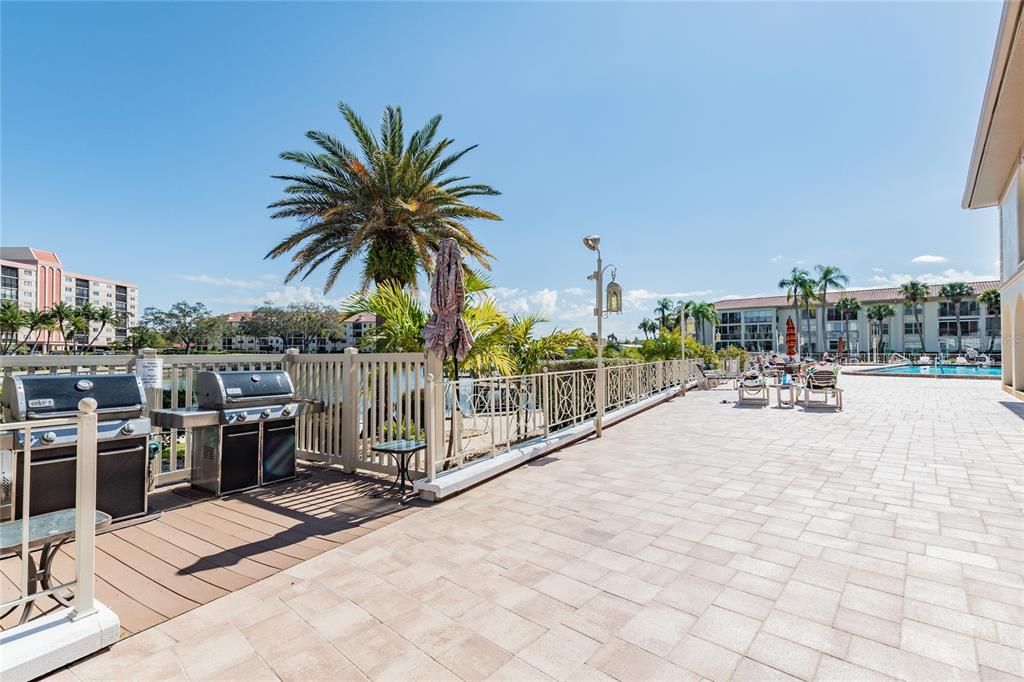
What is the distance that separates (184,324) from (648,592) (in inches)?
2906

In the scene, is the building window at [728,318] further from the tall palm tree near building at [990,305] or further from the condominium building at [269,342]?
the condominium building at [269,342]

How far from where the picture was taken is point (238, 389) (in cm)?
435

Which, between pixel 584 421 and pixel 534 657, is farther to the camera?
pixel 584 421

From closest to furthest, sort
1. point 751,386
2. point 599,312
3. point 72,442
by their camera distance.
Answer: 1. point 72,442
2. point 599,312
3. point 751,386

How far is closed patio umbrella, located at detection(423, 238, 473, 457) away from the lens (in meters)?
4.95

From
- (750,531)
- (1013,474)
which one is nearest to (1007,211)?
(1013,474)

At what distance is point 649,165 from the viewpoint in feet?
46.6

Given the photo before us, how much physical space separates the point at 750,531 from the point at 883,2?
399 inches

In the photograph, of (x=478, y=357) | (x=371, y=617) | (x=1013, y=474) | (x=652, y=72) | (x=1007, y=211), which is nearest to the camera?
(x=371, y=617)

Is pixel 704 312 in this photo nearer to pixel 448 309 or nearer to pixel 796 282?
pixel 796 282

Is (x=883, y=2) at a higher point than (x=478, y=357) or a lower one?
higher

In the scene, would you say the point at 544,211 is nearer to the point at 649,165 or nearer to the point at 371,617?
the point at 649,165

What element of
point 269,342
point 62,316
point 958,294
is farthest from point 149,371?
point 958,294

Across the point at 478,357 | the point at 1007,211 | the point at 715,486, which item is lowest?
the point at 715,486
